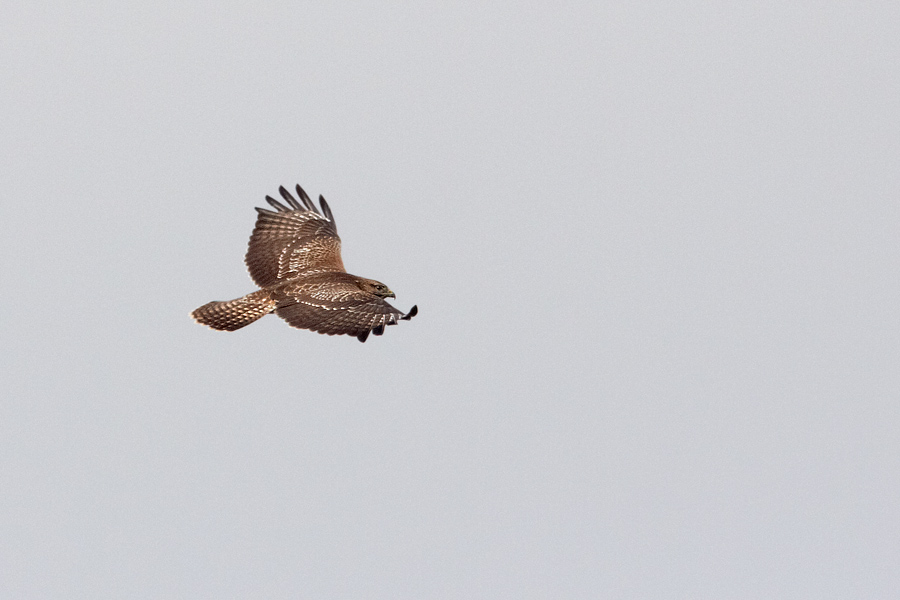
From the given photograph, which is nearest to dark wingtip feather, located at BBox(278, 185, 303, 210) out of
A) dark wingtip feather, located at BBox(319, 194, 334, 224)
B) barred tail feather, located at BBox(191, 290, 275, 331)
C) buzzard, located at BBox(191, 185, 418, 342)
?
buzzard, located at BBox(191, 185, 418, 342)

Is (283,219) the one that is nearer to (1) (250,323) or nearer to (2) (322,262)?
(2) (322,262)

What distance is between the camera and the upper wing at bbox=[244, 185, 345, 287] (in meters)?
32.0

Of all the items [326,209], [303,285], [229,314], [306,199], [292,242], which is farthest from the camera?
[306,199]

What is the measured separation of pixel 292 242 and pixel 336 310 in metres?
4.53

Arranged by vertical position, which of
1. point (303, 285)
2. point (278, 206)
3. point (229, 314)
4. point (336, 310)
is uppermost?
point (278, 206)

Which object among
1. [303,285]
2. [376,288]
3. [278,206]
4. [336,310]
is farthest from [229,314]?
[278,206]

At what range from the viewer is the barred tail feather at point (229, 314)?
29.5m

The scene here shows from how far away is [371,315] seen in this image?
92.8 ft

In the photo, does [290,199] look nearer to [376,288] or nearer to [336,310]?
[376,288]

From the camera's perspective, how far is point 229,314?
29.5 metres

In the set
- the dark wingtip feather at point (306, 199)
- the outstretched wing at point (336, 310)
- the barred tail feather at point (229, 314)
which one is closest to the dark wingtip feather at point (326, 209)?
the dark wingtip feather at point (306, 199)

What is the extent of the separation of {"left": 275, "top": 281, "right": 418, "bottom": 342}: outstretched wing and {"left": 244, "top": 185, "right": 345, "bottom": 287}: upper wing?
6.58 ft

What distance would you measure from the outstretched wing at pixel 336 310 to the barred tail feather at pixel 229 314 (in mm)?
495

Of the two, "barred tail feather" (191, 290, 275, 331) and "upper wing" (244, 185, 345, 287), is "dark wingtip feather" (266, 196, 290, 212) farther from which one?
"barred tail feather" (191, 290, 275, 331)
